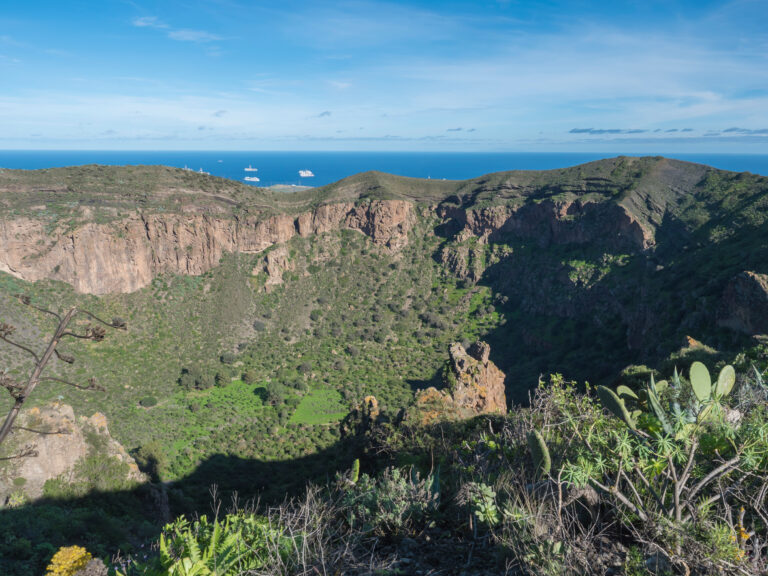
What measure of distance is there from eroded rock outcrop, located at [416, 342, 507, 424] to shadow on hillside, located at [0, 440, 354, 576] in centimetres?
540

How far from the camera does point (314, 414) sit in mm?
39000

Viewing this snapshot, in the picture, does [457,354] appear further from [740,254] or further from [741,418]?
[740,254]

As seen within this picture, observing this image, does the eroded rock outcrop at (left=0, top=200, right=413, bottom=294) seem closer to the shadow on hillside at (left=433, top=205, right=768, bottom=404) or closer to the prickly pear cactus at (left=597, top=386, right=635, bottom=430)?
the shadow on hillside at (left=433, top=205, right=768, bottom=404)

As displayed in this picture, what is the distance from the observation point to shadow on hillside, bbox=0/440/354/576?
1250 cm

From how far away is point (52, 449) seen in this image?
2041 centimetres

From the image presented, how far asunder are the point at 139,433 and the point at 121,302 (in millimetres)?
19968

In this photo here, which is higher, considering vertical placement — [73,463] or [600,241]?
[600,241]

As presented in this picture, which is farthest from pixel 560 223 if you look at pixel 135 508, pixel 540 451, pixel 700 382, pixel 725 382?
pixel 540 451

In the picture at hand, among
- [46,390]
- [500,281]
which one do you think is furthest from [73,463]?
[500,281]

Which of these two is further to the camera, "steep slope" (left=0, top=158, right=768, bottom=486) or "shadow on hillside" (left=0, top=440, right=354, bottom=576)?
"steep slope" (left=0, top=158, right=768, bottom=486)

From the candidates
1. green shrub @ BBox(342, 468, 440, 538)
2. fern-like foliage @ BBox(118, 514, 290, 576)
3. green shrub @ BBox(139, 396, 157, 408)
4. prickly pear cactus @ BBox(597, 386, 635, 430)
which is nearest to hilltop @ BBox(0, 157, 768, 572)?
green shrub @ BBox(139, 396, 157, 408)

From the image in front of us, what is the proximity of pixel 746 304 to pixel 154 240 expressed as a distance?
59.9 metres

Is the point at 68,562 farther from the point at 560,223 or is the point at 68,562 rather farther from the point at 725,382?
the point at 560,223

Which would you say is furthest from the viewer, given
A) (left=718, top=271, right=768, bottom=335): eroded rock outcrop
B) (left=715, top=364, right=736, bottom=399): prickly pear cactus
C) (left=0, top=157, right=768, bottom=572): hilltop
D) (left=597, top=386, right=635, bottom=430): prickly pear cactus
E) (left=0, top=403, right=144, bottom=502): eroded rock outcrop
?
(left=0, top=157, right=768, bottom=572): hilltop
